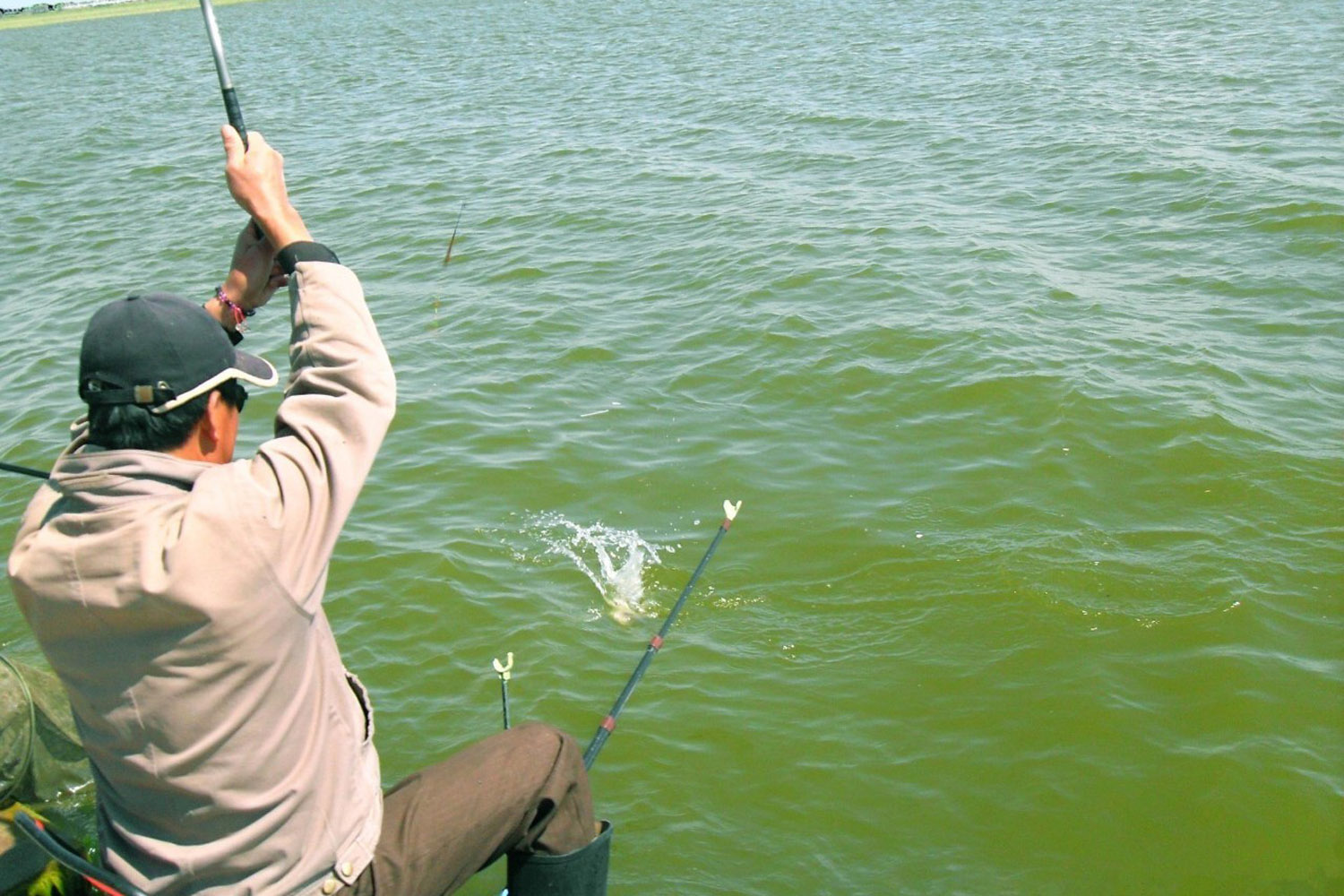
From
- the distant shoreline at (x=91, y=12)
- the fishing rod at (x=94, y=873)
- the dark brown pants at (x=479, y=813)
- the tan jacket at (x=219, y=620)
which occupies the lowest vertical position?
the distant shoreline at (x=91, y=12)

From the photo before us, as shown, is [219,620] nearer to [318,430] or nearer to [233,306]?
[318,430]

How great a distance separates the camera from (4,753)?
457cm

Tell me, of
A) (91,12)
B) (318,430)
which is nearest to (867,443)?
(318,430)

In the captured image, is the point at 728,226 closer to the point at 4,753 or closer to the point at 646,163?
the point at 646,163

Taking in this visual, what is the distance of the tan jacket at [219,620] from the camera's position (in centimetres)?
240

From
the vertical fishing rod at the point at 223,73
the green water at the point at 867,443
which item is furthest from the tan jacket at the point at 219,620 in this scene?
the green water at the point at 867,443

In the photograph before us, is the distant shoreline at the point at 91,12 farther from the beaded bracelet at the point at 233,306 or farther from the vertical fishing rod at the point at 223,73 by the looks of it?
the beaded bracelet at the point at 233,306

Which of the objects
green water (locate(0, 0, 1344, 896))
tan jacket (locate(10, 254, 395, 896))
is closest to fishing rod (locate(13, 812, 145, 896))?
tan jacket (locate(10, 254, 395, 896))

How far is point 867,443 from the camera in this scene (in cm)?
845

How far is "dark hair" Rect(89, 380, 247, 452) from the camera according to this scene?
99.7 inches

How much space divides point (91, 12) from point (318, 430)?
210 ft

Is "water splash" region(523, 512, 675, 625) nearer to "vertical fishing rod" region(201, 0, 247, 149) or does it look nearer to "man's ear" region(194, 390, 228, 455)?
"vertical fishing rod" region(201, 0, 247, 149)

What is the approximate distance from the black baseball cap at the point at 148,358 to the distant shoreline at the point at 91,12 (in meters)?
51.1

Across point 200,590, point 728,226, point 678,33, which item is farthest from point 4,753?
point 678,33
